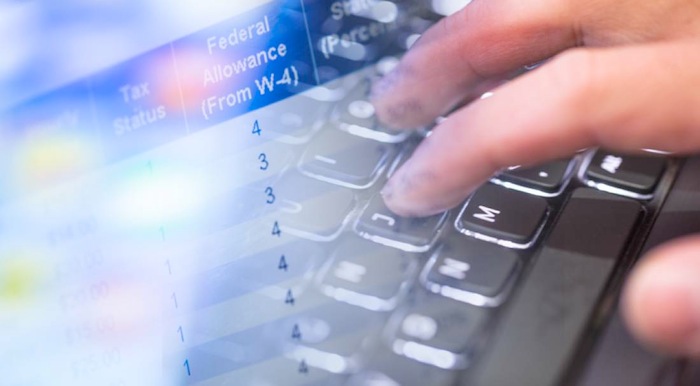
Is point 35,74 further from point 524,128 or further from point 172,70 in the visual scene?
point 524,128

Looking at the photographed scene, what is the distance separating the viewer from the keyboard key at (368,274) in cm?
40

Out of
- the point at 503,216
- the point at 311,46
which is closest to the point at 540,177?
the point at 503,216

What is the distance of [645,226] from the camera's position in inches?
16.3

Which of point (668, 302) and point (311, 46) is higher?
point (311, 46)

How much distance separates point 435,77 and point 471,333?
15cm

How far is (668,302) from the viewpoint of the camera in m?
0.29

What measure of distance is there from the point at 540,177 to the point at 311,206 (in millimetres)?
110

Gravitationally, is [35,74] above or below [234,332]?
above

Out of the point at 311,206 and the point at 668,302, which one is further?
the point at 311,206

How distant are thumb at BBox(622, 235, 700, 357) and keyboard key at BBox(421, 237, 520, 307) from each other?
0.32ft

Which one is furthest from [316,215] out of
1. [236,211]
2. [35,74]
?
[35,74]

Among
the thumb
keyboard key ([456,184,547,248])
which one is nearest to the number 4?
keyboard key ([456,184,547,248])

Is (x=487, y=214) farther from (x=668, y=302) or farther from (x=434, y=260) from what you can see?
(x=668, y=302)

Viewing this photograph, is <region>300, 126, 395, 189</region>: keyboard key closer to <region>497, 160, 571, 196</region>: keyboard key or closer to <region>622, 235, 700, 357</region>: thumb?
<region>497, 160, 571, 196</region>: keyboard key
